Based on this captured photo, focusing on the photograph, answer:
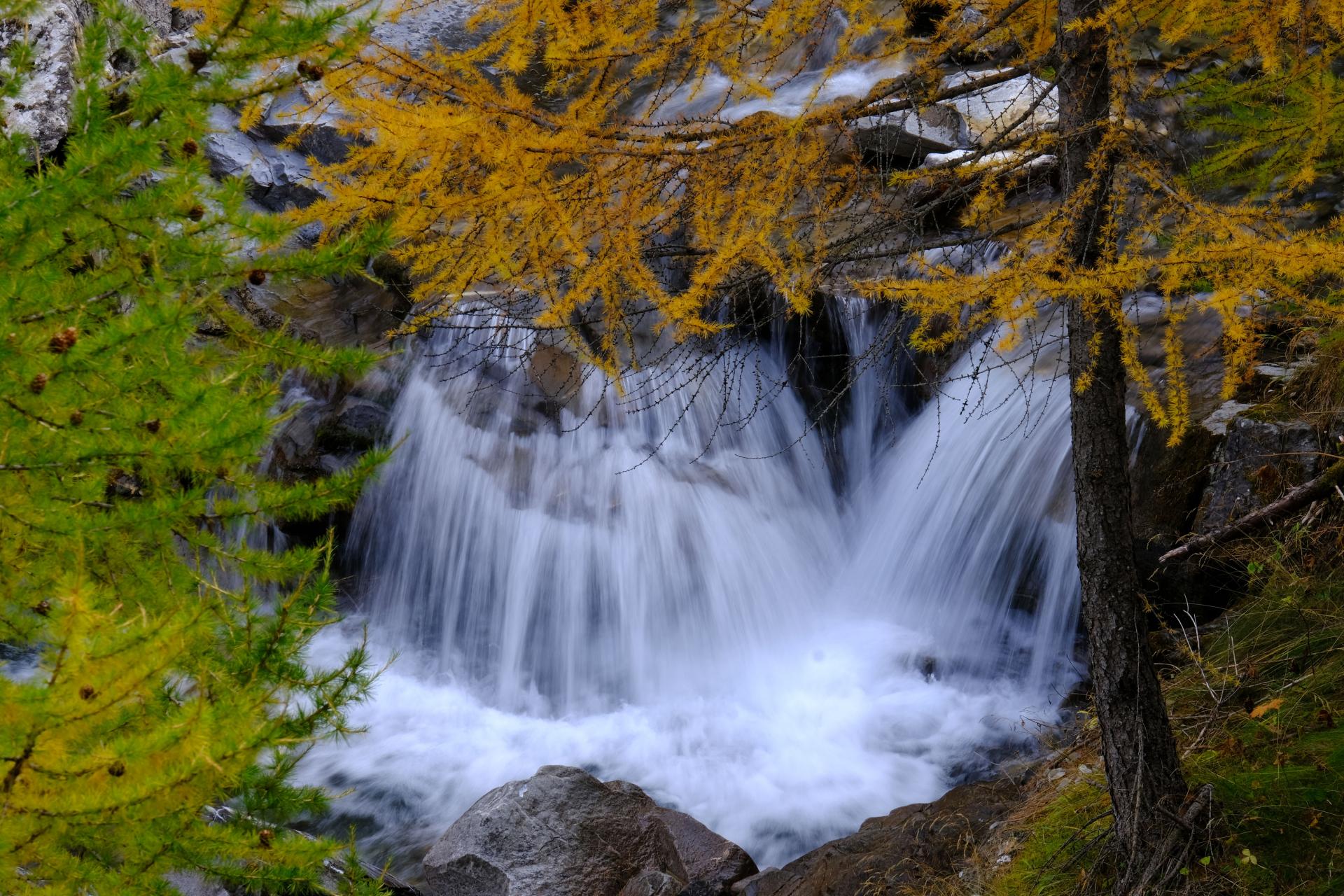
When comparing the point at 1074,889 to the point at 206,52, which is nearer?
the point at 206,52

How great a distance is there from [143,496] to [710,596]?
512 cm

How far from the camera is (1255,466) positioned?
454 centimetres

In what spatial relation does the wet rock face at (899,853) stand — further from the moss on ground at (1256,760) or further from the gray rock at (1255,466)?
the gray rock at (1255,466)

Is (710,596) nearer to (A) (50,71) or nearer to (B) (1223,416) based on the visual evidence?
(B) (1223,416)

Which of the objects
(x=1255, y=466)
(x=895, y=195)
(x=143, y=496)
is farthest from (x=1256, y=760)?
(x=143, y=496)

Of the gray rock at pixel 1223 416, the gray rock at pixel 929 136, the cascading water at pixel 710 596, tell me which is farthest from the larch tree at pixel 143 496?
the gray rock at pixel 929 136

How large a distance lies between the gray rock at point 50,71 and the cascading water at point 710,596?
3511 millimetres

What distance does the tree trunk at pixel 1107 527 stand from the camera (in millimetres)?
2705

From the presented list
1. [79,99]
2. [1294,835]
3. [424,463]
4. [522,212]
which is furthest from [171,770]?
[424,463]

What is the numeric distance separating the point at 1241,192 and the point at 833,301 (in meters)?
3.27

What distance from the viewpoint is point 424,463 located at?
25.4 ft

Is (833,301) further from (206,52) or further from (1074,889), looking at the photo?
(206,52)

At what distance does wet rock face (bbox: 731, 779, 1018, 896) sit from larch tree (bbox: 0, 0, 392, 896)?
7.33 ft

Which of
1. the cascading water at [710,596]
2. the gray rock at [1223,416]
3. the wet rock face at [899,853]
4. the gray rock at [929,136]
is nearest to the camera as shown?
the wet rock face at [899,853]
